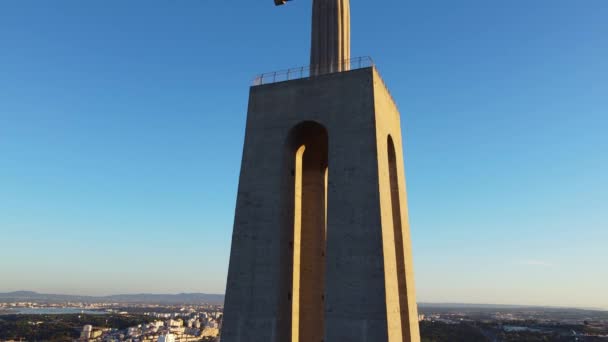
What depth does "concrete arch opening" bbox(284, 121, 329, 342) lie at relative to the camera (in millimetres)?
17734

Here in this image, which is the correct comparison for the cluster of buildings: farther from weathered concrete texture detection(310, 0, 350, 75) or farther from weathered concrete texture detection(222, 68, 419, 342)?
weathered concrete texture detection(310, 0, 350, 75)

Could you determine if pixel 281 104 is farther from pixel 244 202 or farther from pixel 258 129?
pixel 244 202

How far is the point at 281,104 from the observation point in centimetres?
1856

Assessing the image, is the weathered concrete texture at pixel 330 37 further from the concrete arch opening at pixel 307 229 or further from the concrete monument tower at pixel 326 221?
the concrete arch opening at pixel 307 229

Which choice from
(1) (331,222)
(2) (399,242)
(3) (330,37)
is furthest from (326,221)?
(3) (330,37)

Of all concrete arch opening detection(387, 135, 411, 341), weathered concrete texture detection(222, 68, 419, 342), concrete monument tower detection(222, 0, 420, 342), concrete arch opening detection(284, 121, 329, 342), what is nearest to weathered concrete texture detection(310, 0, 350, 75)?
concrete monument tower detection(222, 0, 420, 342)

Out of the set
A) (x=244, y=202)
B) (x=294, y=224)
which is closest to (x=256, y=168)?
(x=244, y=202)

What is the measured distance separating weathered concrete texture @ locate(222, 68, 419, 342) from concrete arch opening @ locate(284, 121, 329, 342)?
3.9 inches

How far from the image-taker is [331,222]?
52.8 feet

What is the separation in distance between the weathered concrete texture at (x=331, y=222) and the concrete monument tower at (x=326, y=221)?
0.13ft

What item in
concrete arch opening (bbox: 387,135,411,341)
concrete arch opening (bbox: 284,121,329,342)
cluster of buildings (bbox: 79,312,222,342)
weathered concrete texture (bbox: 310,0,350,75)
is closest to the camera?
concrete arch opening (bbox: 284,121,329,342)

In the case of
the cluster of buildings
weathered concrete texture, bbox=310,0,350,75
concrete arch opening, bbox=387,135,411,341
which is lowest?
the cluster of buildings

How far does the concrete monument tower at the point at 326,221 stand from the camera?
1511cm

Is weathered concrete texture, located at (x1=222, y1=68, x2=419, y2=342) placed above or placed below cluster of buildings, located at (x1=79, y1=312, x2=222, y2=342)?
above
